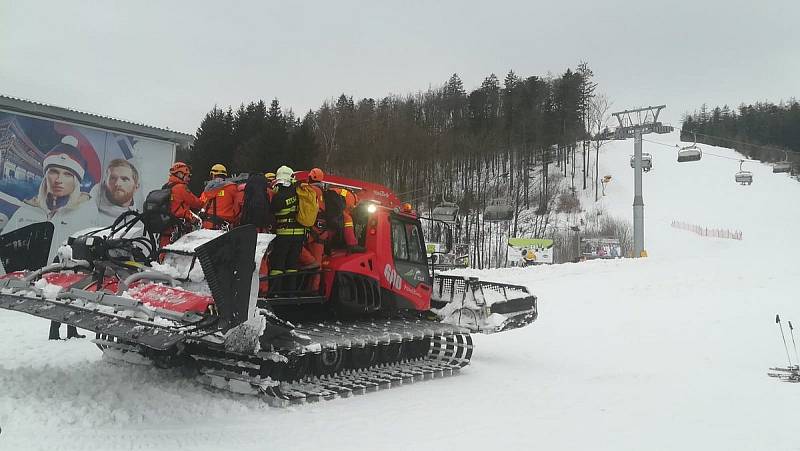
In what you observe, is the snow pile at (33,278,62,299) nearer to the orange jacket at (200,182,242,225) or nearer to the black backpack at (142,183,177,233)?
the black backpack at (142,183,177,233)

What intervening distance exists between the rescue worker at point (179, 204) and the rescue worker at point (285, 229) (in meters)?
1.20

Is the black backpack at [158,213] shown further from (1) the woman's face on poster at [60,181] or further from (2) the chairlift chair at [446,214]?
(1) the woman's face on poster at [60,181]

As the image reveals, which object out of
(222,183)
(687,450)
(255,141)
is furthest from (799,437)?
(255,141)

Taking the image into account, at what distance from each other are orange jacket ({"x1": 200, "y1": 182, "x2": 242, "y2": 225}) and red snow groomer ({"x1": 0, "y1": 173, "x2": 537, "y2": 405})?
22.6 inches

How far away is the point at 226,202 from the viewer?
7.04 meters

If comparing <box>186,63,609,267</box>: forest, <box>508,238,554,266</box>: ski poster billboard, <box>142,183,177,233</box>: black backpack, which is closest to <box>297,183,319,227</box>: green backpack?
<box>142,183,177,233</box>: black backpack

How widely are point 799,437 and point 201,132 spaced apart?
3704 centimetres

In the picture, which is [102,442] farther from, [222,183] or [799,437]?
[799,437]

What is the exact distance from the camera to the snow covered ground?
4.93m

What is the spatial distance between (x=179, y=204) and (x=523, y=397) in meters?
4.82

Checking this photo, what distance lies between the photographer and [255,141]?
29.4 metres

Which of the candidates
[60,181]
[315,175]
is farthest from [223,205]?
[60,181]

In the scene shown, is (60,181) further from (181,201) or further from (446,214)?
(446,214)

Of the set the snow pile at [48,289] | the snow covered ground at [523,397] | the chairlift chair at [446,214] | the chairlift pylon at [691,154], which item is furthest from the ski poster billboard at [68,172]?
the chairlift pylon at [691,154]
